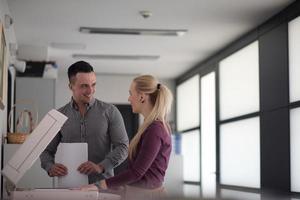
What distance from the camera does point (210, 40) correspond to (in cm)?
703

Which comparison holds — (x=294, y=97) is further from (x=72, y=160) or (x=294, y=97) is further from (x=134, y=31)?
(x=72, y=160)

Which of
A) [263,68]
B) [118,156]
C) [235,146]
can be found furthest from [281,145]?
Answer: [118,156]

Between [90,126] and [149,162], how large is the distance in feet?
1.68

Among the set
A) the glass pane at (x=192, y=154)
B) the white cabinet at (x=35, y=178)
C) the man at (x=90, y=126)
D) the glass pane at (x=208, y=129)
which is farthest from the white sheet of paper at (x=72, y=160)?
the glass pane at (x=192, y=154)

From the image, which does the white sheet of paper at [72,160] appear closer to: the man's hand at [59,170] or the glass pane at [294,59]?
the man's hand at [59,170]

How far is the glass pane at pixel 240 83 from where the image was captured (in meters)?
6.42

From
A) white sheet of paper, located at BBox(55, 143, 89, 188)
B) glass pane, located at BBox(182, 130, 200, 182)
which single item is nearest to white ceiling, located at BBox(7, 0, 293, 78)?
glass pane, located at BBox(182, 130, 200, 182)

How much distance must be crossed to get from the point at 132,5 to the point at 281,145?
205cm

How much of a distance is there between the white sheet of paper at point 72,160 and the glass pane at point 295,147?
341 cm

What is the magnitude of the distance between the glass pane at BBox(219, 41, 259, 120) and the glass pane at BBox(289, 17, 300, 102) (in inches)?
39.0

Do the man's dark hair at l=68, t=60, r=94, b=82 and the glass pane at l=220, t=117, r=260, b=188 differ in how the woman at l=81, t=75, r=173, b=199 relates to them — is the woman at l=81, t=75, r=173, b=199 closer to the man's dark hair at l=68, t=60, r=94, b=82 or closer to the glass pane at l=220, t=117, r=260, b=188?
the man's dark hair at l=68, t=60, r=94, b=82

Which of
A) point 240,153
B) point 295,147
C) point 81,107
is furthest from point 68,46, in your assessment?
point 81,107

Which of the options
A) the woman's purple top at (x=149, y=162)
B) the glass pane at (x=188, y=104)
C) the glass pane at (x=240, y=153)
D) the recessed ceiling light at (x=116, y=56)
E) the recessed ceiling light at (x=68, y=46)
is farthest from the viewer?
the glass pane at (x=188, y=104)

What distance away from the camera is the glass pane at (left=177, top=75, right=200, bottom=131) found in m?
9.20
